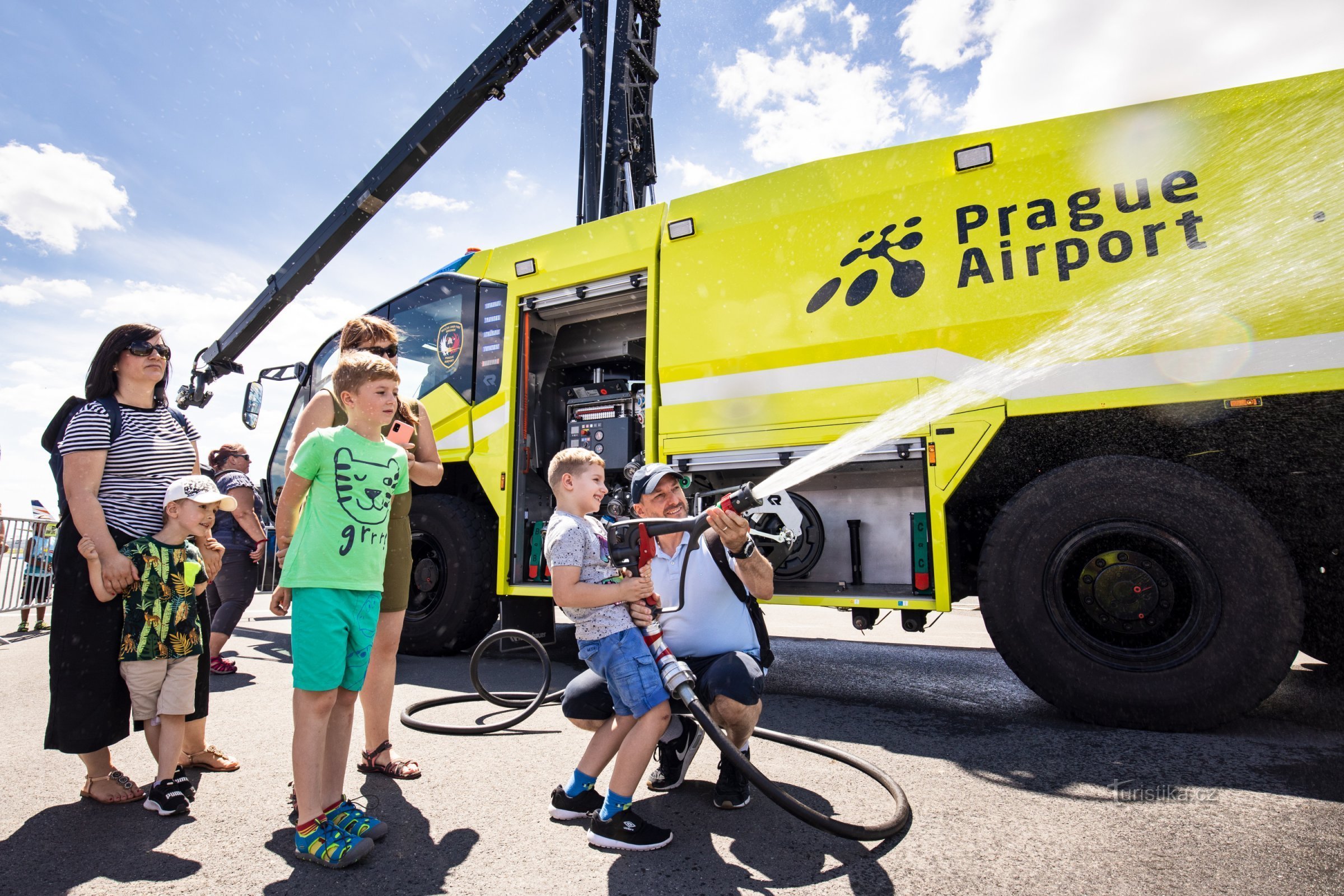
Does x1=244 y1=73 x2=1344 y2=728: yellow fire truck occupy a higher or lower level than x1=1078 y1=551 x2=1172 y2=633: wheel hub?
higher

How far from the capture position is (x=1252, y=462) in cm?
317

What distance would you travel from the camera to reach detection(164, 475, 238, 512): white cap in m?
2.45

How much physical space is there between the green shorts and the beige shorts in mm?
728

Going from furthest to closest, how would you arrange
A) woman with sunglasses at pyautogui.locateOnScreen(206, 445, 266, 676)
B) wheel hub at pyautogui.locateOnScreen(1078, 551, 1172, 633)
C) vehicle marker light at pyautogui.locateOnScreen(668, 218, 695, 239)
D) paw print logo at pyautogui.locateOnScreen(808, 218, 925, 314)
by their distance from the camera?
woman with sunglasses at pyautogui.locateOnScreen(206, 445, 266, 676)
vehicle marker light at pyautogui.locateOnScreen(668, 218, 695, 239)
paw print logo at pyautogui.locateOnScreen(808, 218, 925, 314)
wheel hub at pyautogui.locateOnScreen(1078, 551, 1172, 633)

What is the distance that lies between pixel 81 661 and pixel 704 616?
2.14 m

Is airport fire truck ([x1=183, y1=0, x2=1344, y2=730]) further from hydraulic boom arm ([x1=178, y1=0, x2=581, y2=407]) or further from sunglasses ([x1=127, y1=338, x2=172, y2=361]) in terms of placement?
hydraulic boom arm ([x1=178, y1=0, x2=581, y2=407])

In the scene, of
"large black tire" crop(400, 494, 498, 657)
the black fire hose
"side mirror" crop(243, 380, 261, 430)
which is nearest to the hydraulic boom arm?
"side mirror" crop(243, 380, 261, 430)

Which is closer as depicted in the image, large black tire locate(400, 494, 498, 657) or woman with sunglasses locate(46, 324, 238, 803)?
woman with sunglasses locate(46, 324, 238, 803)

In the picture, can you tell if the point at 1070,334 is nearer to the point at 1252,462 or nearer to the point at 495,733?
the point at 1252,462

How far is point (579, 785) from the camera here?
218 cm

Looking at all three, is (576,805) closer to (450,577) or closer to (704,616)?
(704,616)

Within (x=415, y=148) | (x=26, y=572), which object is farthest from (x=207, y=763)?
(x=415, y=148)

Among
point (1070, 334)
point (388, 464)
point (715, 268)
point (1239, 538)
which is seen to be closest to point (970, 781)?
point (1239, 538)

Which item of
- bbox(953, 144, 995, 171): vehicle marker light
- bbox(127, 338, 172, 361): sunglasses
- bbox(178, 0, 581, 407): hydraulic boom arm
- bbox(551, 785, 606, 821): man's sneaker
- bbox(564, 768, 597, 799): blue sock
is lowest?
bbox(551, 785, 606, 821): man's sneaker
